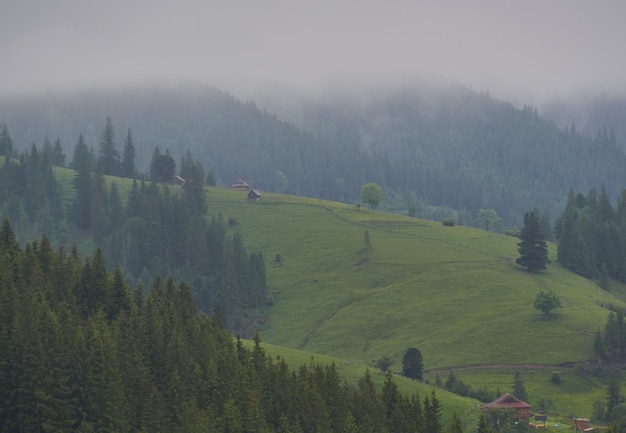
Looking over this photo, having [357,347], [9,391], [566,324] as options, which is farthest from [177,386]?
[566,324]

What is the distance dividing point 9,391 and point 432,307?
113633 mm

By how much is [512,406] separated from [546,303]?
51259 millimetres

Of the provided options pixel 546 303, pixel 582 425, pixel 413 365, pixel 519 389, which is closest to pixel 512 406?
pixel 582 425

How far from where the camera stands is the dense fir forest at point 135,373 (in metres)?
95.6

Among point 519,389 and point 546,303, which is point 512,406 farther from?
point 546,303

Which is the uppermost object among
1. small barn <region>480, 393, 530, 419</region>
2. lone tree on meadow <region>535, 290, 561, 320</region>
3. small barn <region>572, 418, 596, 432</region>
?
lone tree on meadow <region>535, 290, 561, 320</region>

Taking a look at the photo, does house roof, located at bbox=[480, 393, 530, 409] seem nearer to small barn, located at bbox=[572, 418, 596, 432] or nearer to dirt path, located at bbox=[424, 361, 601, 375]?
small barn, located at bbox=[572, 418, 596, 432]

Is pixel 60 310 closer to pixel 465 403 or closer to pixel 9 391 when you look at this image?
pixel 9 391

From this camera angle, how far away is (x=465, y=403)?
5684 inches

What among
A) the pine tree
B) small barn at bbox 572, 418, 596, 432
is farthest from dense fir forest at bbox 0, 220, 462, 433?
the pine tree

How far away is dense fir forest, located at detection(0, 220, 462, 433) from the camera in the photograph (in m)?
95.6

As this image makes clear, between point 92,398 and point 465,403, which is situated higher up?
point 92,398

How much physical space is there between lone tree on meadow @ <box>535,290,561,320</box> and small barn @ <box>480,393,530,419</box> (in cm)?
4853

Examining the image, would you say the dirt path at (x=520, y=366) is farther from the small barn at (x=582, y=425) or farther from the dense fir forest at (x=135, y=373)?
the dense fir forest at (x=135, y=373)
